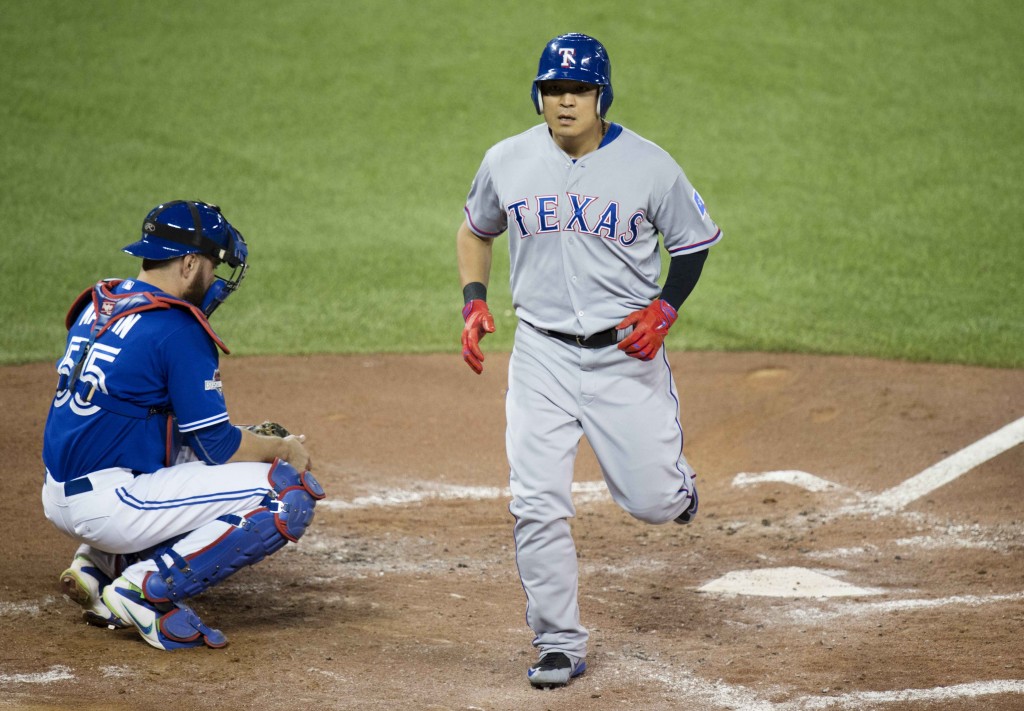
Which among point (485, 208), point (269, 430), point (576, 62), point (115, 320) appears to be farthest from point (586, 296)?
point (115, 320)

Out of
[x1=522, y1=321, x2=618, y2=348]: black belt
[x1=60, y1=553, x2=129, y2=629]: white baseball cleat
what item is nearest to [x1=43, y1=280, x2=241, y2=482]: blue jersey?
[x1=60, y1=553, x2=129, y2=629]: white baseball cleat

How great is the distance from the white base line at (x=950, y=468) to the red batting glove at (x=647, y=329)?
82.2 inches

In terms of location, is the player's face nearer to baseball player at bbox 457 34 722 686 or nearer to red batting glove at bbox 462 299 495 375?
baseball player at bbox 457 34 722 686

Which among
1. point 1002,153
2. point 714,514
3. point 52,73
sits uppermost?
point 52,73

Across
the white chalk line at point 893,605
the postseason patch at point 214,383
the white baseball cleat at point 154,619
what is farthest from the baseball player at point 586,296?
the white baseball cleat at point 154,619

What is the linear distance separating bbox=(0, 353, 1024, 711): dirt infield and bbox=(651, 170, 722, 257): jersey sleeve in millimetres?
1317

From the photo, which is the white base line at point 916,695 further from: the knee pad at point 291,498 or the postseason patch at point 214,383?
the postseason patch at point 214,383

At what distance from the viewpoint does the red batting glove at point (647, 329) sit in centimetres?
384

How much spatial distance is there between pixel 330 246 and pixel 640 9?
590 centimetres

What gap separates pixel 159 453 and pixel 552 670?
1451 mm

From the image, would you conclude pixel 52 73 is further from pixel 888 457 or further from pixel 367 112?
pixel 888 457

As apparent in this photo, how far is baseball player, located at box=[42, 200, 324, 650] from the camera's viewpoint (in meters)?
3.82

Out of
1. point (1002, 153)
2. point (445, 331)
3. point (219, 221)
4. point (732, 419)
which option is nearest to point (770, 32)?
point (1002, 153)

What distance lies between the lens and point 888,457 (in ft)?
19.6
